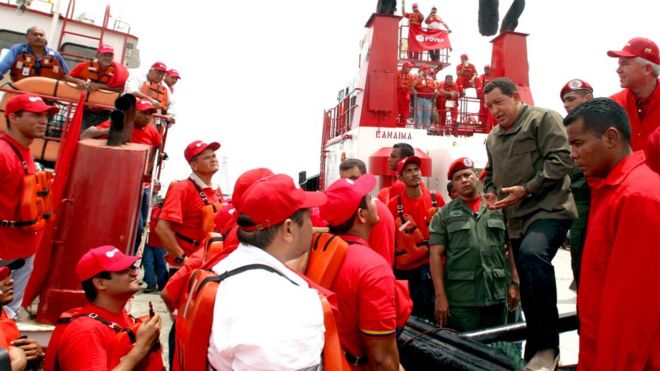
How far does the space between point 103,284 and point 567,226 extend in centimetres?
295

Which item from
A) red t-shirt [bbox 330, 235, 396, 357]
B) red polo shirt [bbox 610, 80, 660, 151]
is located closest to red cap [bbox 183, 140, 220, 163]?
red t-shirt [bbox 330, 235, 396, 357]

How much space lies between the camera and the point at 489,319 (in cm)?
400

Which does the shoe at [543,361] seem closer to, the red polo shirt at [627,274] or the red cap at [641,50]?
the red polo shirt at [627,274]

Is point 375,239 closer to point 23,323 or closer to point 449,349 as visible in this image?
point 449,349

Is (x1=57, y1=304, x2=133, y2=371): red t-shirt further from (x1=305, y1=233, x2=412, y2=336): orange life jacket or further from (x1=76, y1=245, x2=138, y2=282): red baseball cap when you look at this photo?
(x1=305, y1=233, x2=412, y2=336): orange life jacket

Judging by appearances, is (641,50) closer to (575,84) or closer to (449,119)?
(575,84)

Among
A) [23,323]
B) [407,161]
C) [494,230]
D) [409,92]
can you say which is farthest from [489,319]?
[409,92]

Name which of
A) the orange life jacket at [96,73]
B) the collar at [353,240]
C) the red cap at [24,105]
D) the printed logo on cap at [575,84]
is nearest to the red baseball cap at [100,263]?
the collar at [353,240]

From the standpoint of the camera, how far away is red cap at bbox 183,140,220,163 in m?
4.82

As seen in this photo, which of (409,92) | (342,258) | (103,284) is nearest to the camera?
(342,258)

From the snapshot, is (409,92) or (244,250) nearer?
(244,250)

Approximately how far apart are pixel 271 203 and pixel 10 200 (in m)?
3.14

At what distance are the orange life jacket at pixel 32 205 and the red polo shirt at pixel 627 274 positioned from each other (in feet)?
12.9

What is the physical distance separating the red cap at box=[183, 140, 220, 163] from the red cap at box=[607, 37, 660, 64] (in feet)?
12.1
